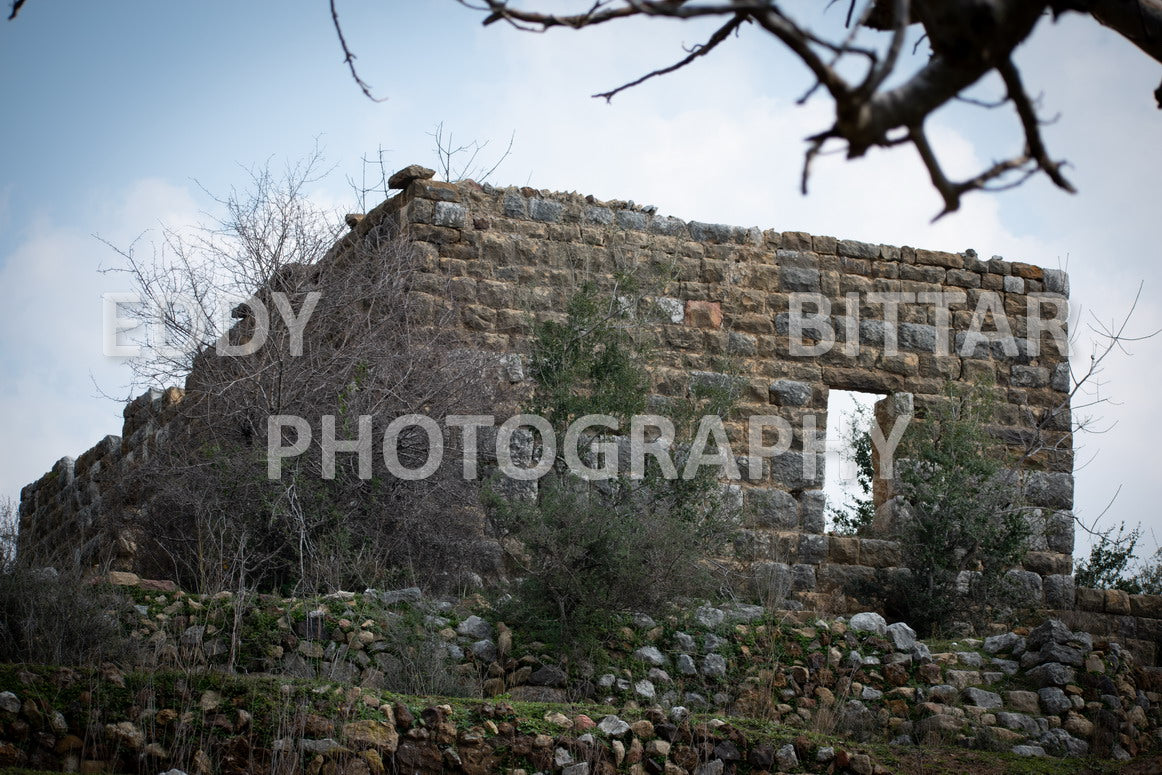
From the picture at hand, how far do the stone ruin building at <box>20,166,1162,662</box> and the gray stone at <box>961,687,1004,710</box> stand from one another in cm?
210

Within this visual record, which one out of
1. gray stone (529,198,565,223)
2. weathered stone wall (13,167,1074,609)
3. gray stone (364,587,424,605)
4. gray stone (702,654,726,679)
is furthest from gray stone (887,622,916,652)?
gray stone (529,198,565,223)

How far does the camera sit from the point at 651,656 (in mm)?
6191

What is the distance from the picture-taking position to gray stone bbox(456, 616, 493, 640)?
20.2 ft

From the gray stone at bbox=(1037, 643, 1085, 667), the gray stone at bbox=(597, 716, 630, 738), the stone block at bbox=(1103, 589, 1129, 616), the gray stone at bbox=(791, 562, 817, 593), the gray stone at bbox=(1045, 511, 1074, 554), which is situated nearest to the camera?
the gray stone at bbox=(597, 716, 630, 738)

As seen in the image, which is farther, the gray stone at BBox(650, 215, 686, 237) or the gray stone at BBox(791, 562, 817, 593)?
the gray stone at BBox(650, 215, 686, 237)

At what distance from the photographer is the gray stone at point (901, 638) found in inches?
265

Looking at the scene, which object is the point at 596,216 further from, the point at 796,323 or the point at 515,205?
the point at 796,323

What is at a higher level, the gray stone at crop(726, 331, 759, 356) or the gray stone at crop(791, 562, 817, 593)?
the gray stone at crop(726, 331, 759, 356)

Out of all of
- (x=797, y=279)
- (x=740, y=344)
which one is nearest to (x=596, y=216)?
(x=740, y=344)

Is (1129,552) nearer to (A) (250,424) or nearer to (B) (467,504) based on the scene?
(B) (467,504)

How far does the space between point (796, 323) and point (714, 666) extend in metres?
3.80

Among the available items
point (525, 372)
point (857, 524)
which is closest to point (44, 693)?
point (525, 372)

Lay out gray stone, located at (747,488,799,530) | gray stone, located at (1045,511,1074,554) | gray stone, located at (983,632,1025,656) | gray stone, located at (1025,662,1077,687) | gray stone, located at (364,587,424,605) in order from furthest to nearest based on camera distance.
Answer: gray stone, located at (1045,511,1074,554) < gray stone, located at (747,488,799,530) < gray stone, located at (983,632,1025,656) < gray stone, located at (1025,662,1077,687) < gray stone, located at (364,587,424,605)

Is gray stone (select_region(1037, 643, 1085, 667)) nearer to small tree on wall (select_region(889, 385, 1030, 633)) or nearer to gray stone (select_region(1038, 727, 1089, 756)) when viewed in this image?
gray stone (select_region(1038, 727, 1089, 756))
